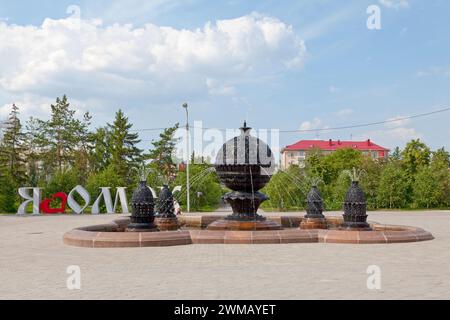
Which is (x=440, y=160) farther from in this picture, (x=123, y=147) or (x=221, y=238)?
(x=221, y=238)

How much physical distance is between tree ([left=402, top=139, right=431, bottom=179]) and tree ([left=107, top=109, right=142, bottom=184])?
3251cm

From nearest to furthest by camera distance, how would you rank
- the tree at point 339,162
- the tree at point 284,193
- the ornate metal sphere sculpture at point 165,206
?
the ornate metal sphere sculpture at point 165,206, the tree at point 284,193, the tree at point 339,162

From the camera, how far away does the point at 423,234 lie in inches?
572

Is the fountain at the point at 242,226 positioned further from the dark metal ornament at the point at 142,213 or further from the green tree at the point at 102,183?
the green tree at the point at 102,183

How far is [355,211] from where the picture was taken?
14812mm

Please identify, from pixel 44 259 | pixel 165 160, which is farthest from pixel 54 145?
pixel 44 259

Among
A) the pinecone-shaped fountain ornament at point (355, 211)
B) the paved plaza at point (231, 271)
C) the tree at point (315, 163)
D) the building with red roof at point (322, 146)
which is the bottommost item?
the paved plaza at point (231, 271)

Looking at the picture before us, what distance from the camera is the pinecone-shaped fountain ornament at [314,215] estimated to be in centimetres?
1862

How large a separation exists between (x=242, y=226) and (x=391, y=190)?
35522 millimetres

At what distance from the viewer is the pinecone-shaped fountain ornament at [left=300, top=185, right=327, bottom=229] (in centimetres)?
1862

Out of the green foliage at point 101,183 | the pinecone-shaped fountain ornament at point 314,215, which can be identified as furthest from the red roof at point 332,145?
the pinecone-shaped fountain ornament at point 314,215

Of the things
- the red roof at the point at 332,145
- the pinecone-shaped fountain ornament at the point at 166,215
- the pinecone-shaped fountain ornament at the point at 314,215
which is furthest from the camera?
the red roof at the point at 332,145

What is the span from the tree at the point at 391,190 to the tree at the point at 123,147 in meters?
27.5
